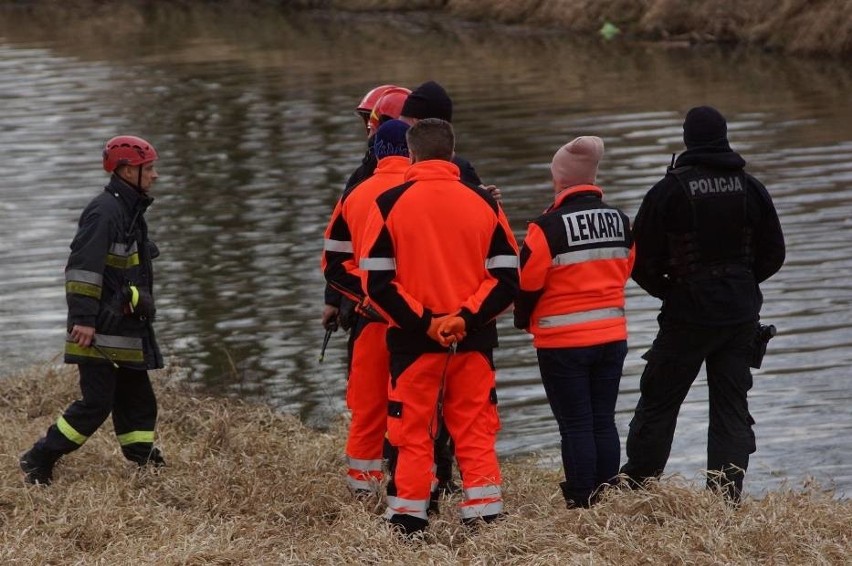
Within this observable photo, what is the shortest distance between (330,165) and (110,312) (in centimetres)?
1142

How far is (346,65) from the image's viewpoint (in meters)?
29.4

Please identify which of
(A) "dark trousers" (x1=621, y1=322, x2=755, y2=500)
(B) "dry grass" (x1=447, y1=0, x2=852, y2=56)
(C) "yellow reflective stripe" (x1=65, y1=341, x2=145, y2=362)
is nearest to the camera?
(A) "dark trousers" (x1=621, y1=322, x2=755, y2=500)

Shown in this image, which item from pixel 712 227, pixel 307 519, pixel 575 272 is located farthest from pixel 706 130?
pixel 307 519

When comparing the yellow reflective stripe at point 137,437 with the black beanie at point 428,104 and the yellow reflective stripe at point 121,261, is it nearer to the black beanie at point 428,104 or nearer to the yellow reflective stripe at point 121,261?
the yellow reflective stripe at point 121,261

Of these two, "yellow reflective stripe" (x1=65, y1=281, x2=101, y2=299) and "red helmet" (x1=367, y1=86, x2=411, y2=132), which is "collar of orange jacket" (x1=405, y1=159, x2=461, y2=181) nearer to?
"red helmet" (x1=367, y1=86, x2=411, y2=132)

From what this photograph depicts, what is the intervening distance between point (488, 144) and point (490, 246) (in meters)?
13.6

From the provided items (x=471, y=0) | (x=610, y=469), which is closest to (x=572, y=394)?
(x=610, y=469)

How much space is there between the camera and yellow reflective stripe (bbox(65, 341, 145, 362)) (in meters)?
7.66

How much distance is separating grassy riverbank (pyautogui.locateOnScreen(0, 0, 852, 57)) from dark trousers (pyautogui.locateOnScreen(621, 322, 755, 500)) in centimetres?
2166

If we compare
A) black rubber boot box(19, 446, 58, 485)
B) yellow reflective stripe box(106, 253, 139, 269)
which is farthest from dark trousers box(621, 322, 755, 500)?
black rubber boot box(19, 446, 58, 485)

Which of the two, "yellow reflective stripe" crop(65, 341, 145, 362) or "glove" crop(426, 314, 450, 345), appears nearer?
"glove" crop(426, 314, 450, 345)

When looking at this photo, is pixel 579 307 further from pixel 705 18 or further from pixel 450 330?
pixel 705 18

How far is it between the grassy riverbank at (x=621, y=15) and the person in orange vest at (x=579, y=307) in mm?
21957

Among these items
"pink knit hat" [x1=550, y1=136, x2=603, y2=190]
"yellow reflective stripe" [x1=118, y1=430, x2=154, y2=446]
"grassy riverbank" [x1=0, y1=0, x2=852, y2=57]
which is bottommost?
"grassy riverbank" [x1=0, y1=0, x2=852, y2=57]
